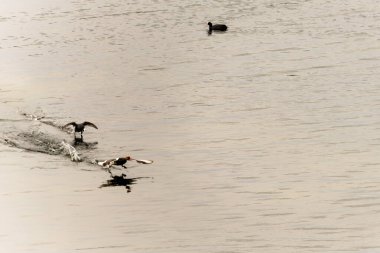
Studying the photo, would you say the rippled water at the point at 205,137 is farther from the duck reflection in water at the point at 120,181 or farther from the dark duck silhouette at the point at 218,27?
the dark duck silhouette at the point at 218,27

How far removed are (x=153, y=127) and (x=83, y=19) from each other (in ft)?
228

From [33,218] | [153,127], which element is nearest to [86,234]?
[33,218]

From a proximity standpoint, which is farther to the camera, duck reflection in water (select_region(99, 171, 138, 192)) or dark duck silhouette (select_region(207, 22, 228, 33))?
dark duck silhouette (select_region(207, 22, 228, 33))

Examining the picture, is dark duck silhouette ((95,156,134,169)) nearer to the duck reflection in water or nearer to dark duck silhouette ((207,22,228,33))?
the duck reflection in water

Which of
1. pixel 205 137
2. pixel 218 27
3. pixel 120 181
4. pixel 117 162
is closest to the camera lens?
pixel 117 162

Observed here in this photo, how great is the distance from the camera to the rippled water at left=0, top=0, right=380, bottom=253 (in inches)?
1516

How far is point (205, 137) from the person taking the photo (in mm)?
53594

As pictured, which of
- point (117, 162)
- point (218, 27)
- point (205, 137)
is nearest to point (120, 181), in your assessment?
point (117, 162)

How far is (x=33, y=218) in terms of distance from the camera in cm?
4034

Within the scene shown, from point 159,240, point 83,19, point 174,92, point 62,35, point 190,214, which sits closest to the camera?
point 159,240

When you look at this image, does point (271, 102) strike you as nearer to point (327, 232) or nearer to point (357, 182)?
point (357, 182)

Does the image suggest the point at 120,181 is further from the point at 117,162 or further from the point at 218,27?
the point at 218,27

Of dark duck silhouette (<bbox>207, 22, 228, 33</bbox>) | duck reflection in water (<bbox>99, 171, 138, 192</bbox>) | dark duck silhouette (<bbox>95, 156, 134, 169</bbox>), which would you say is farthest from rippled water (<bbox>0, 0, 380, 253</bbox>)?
dark duck silhouette (<bbox>207, 22, 228, 33</bbox>)

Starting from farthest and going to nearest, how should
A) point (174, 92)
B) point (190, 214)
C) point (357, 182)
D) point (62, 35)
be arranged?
1. point (62, 35)
2. point (174, 92)
3. point (357, 182)
4. point (190, 214)
